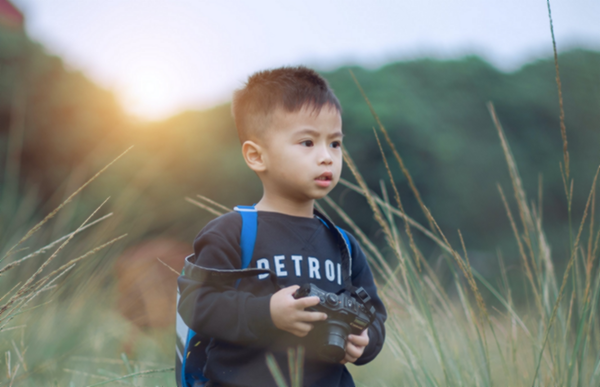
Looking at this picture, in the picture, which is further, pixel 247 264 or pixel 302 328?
pixel 247 264

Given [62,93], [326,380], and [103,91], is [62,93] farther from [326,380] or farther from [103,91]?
[326,380]

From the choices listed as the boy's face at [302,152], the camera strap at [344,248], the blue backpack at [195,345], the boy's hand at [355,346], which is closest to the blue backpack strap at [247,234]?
the blue backpack at [195,345]

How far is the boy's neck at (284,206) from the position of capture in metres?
1.34

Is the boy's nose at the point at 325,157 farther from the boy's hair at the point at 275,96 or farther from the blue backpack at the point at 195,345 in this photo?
the blue backpack at the point at 195,345

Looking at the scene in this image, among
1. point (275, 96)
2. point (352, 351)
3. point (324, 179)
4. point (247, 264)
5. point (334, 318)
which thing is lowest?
point (352, 351)

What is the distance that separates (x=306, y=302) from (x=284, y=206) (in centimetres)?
35

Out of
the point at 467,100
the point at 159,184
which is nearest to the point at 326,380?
the point at 159,184

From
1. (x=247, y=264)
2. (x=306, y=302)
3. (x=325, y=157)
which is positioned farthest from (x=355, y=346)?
(x=325, y=157)

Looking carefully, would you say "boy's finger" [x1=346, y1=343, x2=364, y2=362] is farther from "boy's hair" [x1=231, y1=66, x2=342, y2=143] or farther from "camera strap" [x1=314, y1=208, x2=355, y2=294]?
"boy's hair" [x1=231, y1=66, x2=342, y2=143]

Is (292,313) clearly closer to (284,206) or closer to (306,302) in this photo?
(306,302)

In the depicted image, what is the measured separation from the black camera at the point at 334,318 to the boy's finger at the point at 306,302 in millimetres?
13

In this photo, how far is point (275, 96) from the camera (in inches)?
52.9

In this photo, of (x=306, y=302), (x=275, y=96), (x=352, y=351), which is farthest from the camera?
(x=275, y=96)

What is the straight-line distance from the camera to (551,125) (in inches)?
244
